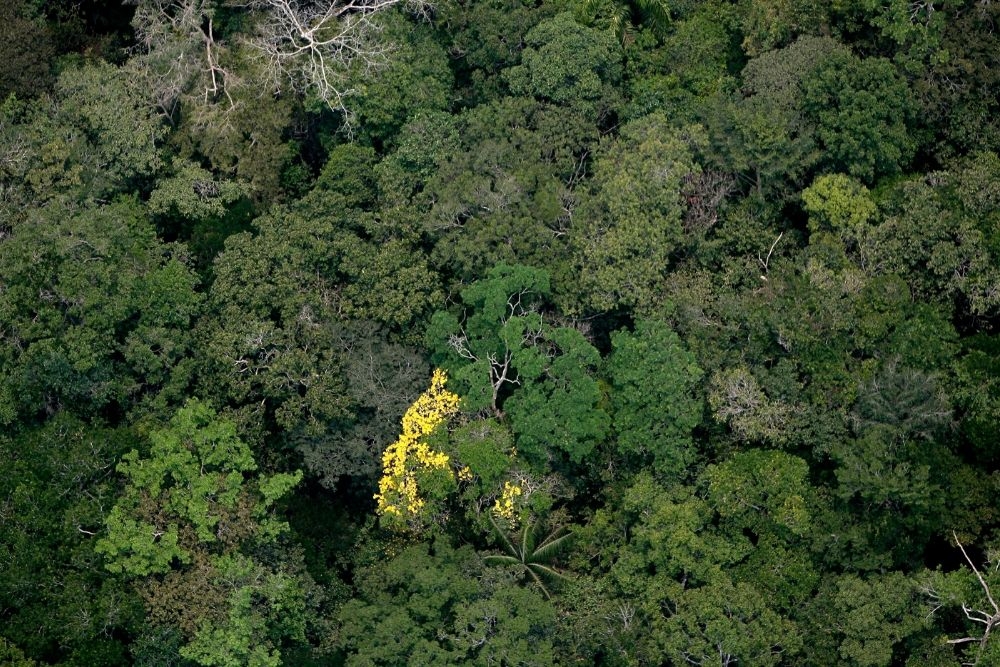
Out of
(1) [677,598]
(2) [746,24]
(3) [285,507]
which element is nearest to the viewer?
(1) [677,598]

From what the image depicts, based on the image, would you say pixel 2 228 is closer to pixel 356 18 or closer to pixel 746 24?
pixel 356 18

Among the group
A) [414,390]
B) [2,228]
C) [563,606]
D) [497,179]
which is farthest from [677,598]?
[2,228]

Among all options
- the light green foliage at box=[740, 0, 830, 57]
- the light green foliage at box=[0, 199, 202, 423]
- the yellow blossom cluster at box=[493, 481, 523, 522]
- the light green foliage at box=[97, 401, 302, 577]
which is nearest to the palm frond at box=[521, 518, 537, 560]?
the yellow blossom cluster at box=[493, 481, 523, 522]

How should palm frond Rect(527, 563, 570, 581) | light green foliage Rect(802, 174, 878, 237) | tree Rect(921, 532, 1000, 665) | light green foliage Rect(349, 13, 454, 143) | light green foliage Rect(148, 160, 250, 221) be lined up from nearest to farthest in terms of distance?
tree Rect(921, 532, 1000, 665) < palm frond Rect(527, 563, 570, 581) < light green foliage Rect(802, 174, 878, 237) < light green foliage Rect(148, 160, 250, 221) < light green foliage Rect(349, 13, 454, 143)

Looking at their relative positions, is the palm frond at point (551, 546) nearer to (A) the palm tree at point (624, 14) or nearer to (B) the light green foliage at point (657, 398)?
(B) the light green foliage at point (657, 398)

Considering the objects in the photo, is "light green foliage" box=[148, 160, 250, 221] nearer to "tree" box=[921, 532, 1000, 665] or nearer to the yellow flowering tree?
the yellow flowering tree
